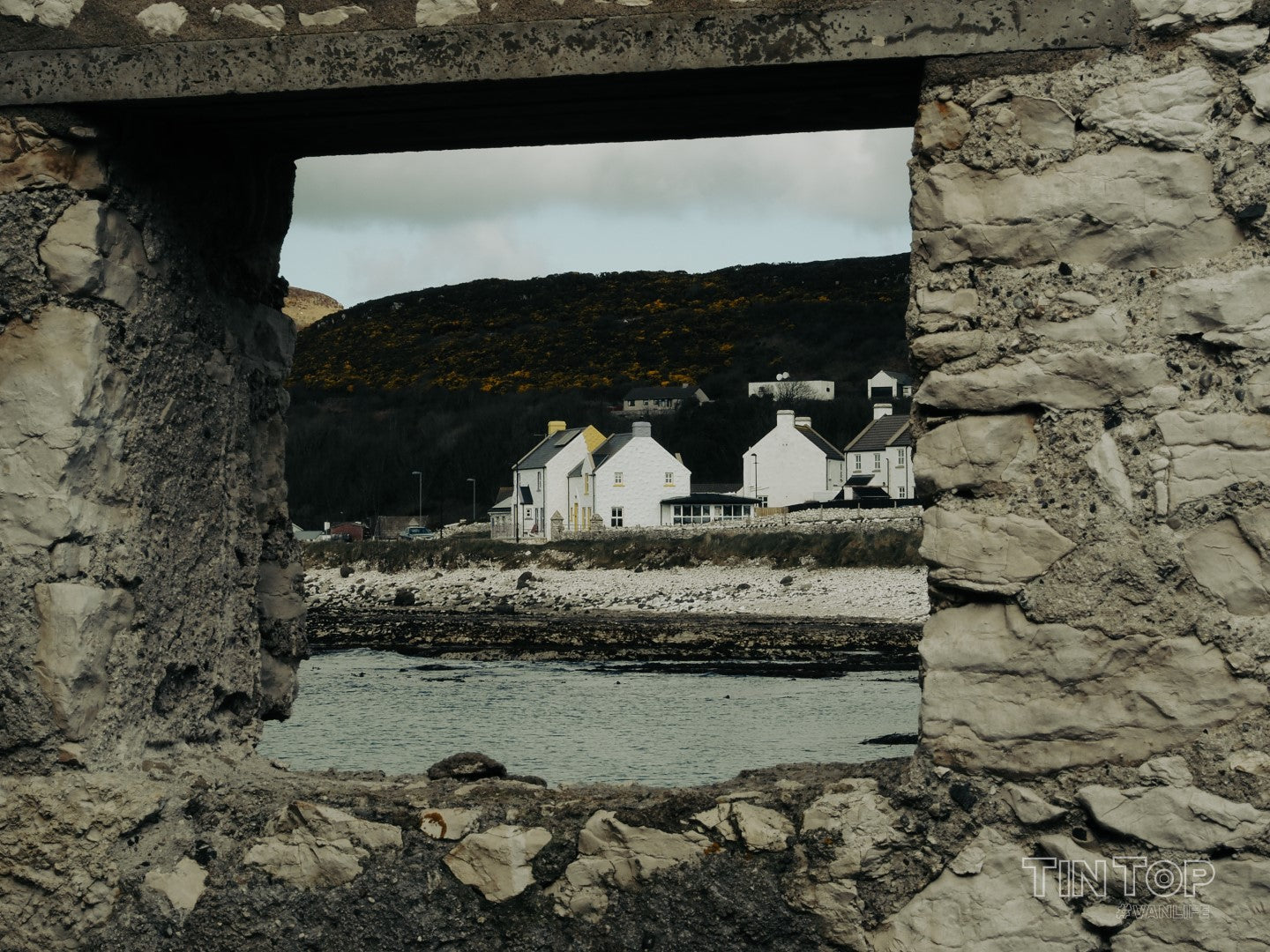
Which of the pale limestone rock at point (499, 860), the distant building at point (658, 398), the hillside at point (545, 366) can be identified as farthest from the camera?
the distant building at point (658, 398)

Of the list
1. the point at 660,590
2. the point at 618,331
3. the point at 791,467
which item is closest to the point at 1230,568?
the point at 660,590

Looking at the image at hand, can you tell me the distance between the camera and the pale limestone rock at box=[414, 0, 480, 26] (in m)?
3.16

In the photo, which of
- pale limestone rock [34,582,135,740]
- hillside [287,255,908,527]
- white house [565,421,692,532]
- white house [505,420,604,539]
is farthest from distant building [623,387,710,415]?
pale limestone rock [34,582,135,740]

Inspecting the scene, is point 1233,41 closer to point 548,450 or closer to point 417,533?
point 548,450

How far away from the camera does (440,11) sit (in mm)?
3164

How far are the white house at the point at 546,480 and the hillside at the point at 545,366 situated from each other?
8.19 meters

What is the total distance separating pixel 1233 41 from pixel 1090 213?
458mm

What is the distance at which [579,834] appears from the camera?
10.5 feet

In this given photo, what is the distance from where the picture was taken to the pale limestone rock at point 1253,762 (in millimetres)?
2824

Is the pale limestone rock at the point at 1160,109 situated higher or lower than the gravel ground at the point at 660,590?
higher

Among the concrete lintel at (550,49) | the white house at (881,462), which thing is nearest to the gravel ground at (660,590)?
the white house at (881,462)

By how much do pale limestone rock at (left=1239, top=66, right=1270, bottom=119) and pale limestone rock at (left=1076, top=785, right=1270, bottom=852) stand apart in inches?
55.5

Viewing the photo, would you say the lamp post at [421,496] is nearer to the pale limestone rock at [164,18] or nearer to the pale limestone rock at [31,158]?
the pale limestone rock at [31,158]

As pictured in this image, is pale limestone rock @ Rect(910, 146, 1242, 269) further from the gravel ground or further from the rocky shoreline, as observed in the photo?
the gravel ground
